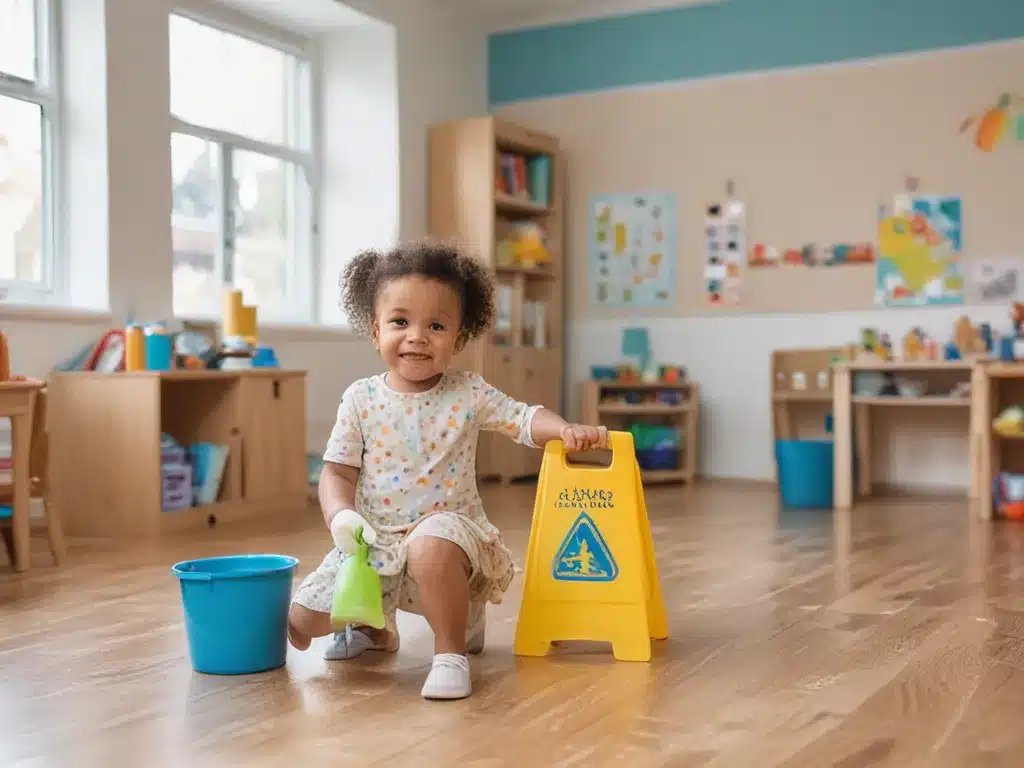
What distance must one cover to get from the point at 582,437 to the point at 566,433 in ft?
0.10

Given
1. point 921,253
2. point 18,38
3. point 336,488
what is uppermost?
point 18,38

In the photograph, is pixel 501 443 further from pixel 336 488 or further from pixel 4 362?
pixel 336 488

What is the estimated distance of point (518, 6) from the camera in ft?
20.8

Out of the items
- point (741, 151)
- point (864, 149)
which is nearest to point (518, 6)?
point (741, 151)

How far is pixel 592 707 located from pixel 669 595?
1055 mm

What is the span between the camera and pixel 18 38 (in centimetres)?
Result: 446

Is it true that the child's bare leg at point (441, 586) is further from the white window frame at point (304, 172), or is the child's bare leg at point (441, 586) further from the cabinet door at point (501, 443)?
the cabinet door at point (501, 443)

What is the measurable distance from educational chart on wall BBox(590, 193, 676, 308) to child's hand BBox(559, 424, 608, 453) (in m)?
4.18

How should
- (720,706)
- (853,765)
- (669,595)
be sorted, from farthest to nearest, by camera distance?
(669,595)
(720,706)
(853,765)

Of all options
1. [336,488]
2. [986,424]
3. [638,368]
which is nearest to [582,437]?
[336,488]

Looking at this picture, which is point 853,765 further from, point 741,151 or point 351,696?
point 741,151

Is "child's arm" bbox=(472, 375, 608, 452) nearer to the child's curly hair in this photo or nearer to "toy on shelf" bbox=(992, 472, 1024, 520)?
the child's curly hair

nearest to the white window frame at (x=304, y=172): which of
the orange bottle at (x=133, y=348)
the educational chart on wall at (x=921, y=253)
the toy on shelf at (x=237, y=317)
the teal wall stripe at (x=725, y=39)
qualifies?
the toy on shelf at (x=237, y=317)

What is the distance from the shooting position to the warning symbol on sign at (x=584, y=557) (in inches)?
86.7
